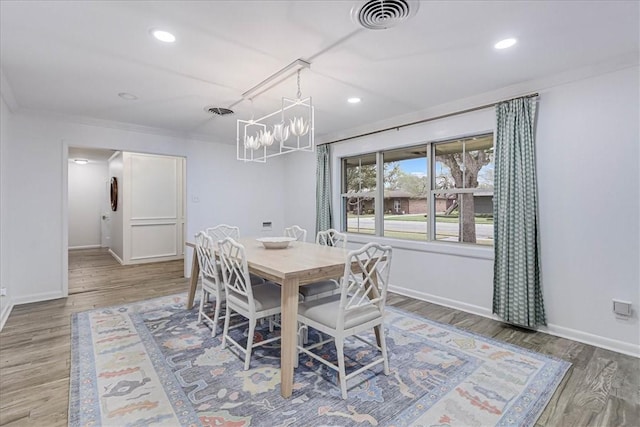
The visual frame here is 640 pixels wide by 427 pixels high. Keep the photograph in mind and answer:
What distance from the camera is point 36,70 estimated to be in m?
2.60

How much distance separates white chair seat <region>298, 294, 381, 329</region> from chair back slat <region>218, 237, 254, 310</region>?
413mm

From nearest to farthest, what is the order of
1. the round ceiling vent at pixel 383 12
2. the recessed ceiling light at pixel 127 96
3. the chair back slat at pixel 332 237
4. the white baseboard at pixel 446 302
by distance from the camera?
the round ceiling vent at pixel 383 12, the recessed ceiling light at pixel 127 96, the white baseboard at pixel 446 302, the chair back slat at pixel 332 237

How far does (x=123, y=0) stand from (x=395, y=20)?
155 cm

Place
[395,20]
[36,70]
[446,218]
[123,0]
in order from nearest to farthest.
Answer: [123,0] → [395,20] → [36,70] → [446,218]

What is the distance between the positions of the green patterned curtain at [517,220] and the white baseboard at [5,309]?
16.0ft

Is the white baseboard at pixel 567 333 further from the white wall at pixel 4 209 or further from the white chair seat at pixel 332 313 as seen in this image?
the white wall at pixel 4 209

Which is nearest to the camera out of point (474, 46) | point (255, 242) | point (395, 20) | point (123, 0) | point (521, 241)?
point (123, 0)

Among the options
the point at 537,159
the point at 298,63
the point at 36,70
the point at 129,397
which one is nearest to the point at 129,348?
the point at 129,397

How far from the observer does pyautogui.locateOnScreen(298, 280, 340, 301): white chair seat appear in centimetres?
262

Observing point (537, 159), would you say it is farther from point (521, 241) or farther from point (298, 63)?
point (298, 63)

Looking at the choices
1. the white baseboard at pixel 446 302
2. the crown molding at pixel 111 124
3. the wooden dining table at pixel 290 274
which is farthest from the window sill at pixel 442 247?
the crown molding at pixel 111 124

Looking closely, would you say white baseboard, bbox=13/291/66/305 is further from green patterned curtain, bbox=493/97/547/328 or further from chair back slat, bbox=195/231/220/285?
green patterned curtain, bbox=493/97/547/328

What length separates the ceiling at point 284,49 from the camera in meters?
1.82

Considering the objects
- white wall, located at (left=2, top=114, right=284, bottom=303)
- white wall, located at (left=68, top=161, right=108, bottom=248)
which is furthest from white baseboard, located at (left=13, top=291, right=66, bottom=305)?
white wall, located at (left=68, top=161, right=108, bottom=248)
